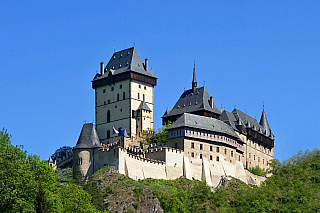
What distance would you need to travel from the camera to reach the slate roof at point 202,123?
99250mm

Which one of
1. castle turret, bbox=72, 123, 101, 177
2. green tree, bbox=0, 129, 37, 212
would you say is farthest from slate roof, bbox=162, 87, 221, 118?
green tree, bbox=0, 129, 37, 212

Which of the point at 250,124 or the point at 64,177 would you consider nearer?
the point at 64,177

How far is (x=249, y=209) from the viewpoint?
86000 millimetres

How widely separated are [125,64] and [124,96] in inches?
231

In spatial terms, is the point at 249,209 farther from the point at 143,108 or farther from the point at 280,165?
the point at 143,108

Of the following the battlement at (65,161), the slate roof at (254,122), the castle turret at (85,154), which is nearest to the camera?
the castle turret at (85,154)

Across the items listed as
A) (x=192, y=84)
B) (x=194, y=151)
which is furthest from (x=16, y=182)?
(x=192, y=84)

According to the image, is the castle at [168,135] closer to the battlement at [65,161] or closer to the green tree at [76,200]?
the battlement at [65,161]

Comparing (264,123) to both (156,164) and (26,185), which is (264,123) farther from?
(26,185)

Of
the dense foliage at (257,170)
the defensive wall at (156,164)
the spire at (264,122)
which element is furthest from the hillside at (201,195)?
the spire at (264,122)

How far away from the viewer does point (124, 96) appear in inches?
4441

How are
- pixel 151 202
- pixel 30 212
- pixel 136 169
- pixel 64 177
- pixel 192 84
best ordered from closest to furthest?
1. pixel 30 212
2. pixel 151 202
3. pixel 136 169
4. pixel 64 177
5. pixel 192 84

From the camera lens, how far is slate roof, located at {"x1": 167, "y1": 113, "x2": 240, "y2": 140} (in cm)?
9925

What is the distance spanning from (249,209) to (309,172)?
15.5 m
